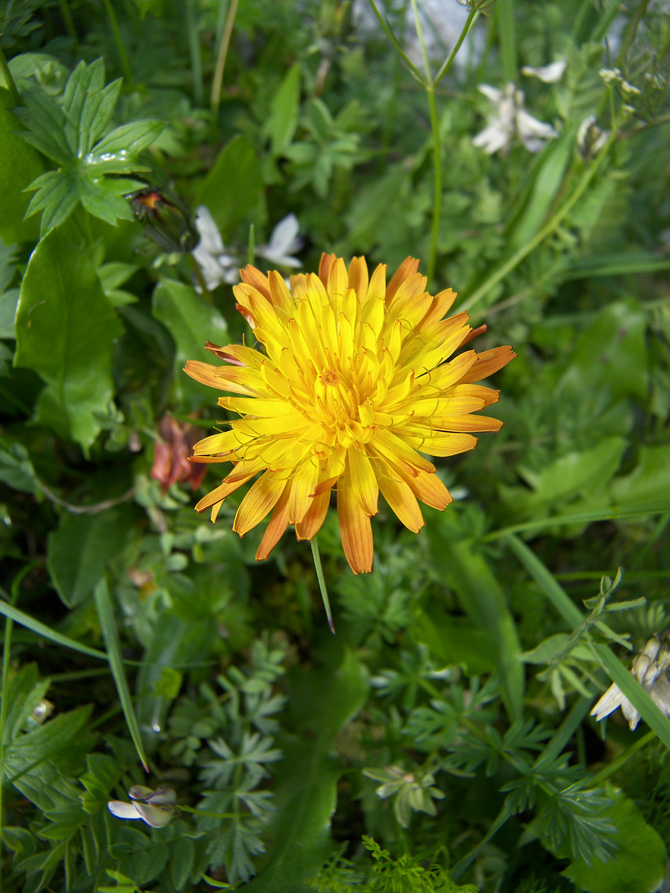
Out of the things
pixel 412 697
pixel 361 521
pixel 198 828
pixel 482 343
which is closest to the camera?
pixel 361 521

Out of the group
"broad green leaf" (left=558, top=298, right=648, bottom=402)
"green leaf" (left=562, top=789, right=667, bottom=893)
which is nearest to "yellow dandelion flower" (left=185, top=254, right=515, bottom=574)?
"green leaf" (left=562, top=789, right=667, bottom=893)

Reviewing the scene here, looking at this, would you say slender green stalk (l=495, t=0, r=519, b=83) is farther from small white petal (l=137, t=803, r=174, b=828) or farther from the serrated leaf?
small white petal (l=137, t=803, r=174, b=828)

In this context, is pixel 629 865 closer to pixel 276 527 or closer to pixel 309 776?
pixel 309 776

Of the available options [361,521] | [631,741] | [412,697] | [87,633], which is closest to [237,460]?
[361,521]

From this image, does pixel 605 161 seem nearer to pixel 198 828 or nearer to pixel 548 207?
pixel 548 207

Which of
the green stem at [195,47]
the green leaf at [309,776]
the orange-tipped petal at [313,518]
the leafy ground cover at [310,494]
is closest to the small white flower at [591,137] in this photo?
the leafy ground cover at [310,494]

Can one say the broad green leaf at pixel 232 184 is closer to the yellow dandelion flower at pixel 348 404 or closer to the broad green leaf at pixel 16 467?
the yellow dandelion flower at pixel 348 404
